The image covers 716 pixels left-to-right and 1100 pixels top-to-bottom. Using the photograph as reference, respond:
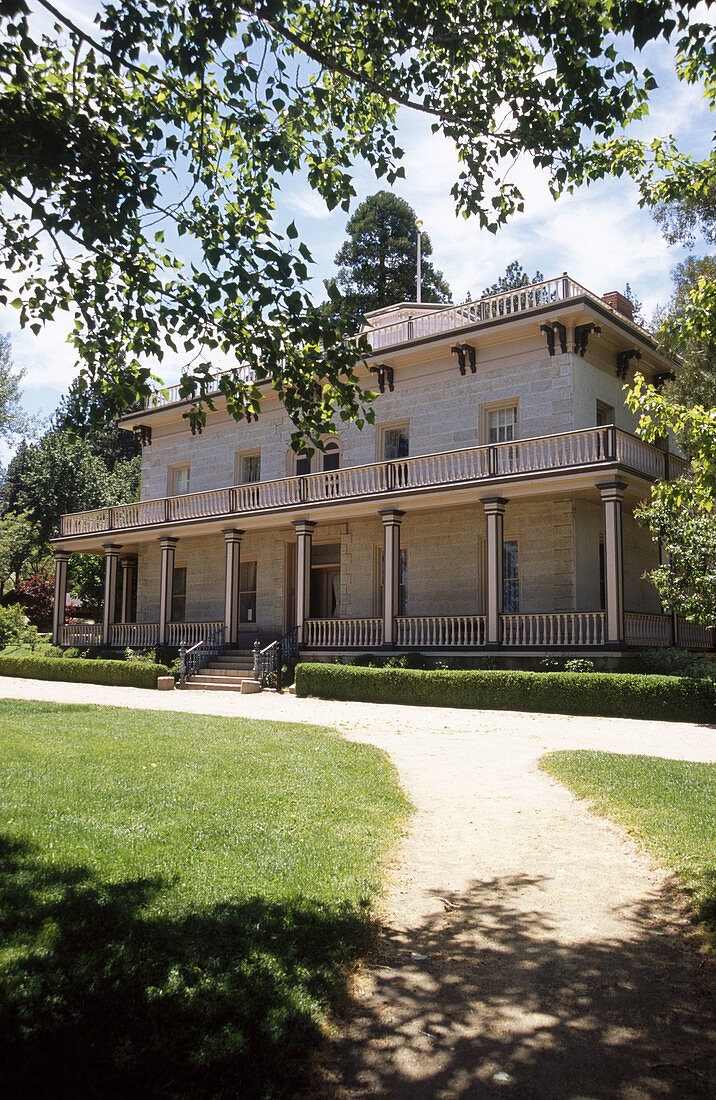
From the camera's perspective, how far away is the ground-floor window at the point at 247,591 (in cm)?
2755

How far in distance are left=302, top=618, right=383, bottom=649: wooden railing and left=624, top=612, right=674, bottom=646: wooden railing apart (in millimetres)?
6618

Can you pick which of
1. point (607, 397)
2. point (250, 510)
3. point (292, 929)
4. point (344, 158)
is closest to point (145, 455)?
point (250, 510)

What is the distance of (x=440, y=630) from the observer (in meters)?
20.7

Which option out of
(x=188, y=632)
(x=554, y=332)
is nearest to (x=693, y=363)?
(x=554, y=332)

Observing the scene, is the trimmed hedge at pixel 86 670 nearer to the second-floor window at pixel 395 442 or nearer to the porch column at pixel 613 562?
the second-floor window at pixel 395 442

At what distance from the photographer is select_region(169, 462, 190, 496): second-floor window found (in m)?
30.7

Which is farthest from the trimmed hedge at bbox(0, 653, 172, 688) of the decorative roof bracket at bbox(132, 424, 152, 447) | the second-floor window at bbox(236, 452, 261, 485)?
the decorative roof bracket at bbox(132, 424, 152, 447)

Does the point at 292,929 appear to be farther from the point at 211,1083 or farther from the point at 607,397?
the point at 607,397

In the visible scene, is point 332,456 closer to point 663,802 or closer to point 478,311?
point 478,311

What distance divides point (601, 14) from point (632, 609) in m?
17.2

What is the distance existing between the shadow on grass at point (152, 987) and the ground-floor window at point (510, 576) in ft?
55.3

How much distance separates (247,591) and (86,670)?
6021 millimetres

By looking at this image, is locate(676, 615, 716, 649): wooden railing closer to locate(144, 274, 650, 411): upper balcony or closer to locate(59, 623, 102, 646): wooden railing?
locate(144, 274, 650, 411): upper balcony

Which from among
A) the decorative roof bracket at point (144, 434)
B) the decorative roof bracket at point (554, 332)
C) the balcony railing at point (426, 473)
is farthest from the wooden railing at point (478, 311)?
the decorative roof bracket at point (144, 434)
